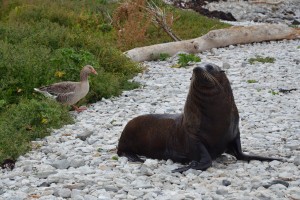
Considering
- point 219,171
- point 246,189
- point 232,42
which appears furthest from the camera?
point 232,42

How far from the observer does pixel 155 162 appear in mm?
7520

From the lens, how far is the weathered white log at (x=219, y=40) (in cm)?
1653

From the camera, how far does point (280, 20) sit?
2805 centimetres

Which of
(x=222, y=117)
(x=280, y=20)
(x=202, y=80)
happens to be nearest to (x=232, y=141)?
(x=222, y=117)

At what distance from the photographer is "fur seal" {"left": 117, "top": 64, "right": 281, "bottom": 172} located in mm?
7359

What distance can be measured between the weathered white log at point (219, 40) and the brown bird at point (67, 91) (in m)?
4.57

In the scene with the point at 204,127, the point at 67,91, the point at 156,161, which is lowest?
the point at 67,91

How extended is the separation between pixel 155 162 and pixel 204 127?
26.6 inches

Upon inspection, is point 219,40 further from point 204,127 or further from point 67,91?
point 204,127

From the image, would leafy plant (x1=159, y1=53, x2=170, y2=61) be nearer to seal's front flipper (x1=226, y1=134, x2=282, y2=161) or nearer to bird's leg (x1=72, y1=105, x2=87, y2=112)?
bird's leg (x1=72, y1=105, x2=87, y2=112)

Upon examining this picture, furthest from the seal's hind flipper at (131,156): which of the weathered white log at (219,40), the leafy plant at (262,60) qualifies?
the leafy plant at (262,60)

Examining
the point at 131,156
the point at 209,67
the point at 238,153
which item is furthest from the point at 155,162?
the point at 209,67

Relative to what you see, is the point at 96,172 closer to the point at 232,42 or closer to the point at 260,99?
the point at 260,99

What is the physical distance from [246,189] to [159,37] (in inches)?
526
